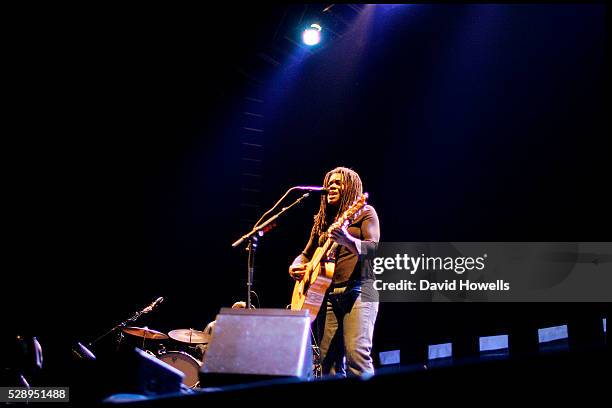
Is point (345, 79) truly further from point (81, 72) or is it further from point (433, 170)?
point (81, 72)

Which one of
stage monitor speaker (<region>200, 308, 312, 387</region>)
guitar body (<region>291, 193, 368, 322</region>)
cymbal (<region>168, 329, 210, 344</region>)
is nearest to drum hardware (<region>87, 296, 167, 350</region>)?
cymbal (<region>168, 329, 210, 344</region>)

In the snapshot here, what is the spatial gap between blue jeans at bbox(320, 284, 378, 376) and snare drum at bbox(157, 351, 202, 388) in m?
2.23

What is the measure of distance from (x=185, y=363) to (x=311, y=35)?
13.5ft

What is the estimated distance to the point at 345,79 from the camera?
6707 mm

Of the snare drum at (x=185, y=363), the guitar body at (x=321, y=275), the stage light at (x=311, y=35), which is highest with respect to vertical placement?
the stage light at (x=311, y=35)

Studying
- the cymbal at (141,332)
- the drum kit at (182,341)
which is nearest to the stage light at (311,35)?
the drum kit at (182,341)

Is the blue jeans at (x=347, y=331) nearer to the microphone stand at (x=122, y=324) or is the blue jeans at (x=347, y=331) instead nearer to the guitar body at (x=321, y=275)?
the guitar body at (x=321, y=275)

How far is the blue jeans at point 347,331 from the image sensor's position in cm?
344

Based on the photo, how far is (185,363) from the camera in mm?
5320

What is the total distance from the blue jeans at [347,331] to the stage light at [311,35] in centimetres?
342

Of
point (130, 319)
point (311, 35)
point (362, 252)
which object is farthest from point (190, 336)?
point (311, 35)

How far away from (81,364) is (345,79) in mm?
4752

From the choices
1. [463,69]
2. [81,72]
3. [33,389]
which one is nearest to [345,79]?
[463,69]

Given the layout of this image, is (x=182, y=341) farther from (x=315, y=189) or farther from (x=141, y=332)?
(x=315, y=189)
